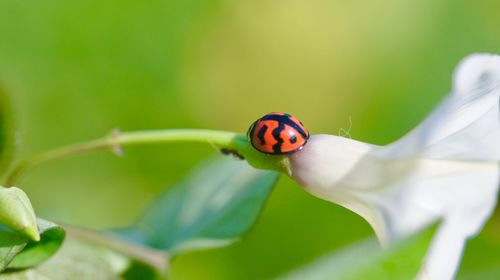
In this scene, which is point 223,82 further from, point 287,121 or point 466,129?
point 466,129

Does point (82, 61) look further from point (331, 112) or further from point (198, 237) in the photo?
point (198, 237)

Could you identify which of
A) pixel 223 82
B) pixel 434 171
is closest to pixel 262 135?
pixel 434 171

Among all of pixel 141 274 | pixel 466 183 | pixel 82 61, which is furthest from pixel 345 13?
pixel 466 183

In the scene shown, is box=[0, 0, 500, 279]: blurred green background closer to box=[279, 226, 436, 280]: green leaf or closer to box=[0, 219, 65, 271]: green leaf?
box=[0, 219, 65, 271]: green leaf

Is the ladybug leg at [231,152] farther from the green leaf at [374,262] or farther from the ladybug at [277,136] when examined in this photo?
the green leaf at [374,262]

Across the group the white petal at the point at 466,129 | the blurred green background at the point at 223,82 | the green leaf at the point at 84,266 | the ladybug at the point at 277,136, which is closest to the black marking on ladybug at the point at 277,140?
the ladybug at the point at 277,136

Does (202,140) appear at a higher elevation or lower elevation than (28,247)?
higher

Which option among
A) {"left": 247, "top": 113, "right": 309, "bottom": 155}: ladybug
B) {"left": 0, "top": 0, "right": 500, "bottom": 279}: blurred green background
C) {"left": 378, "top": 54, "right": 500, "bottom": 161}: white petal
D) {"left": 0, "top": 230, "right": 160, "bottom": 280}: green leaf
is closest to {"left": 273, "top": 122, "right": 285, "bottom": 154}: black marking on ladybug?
{"left": 247, "top": 113, "right": 309, "bottom": 155}: ladybug
